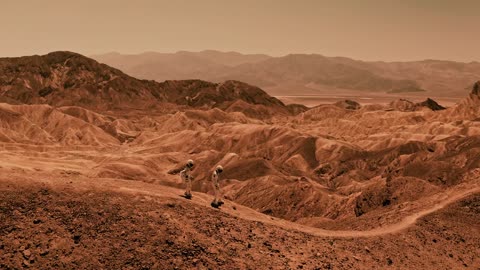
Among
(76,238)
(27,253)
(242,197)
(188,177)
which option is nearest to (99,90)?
(242,197)

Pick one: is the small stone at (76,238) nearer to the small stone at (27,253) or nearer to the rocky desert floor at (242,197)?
the rocky desert floor at (242,197)

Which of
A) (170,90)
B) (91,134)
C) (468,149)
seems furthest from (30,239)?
(170,90)

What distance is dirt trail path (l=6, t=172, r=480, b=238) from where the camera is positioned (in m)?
18.5

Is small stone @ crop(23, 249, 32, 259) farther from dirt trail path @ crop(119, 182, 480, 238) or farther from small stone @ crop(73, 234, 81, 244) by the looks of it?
dirt trail path @ crop(119, 182, 480, 238)

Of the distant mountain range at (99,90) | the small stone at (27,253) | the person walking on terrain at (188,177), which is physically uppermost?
the person walking on terrain at (188,177)

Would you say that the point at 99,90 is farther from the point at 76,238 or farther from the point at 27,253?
the point at 27,253

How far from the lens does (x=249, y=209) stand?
24.0m

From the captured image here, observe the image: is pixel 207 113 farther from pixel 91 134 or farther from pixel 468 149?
pixel 468 149

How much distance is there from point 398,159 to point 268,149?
23.4 metres

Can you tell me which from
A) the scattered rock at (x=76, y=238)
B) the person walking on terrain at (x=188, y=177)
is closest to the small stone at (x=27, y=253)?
the scattered rock at (x=76, y=238)

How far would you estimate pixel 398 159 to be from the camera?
66.9 m

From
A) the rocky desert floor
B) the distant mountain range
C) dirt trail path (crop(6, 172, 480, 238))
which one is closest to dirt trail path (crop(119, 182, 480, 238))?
dirt trail path (crop(6, 172, 480, 238))

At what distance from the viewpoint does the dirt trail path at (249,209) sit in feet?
60.8

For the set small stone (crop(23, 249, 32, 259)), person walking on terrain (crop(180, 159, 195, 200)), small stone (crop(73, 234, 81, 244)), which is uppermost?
person walking on terrain (crop(180, 159, 195, 200))
